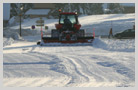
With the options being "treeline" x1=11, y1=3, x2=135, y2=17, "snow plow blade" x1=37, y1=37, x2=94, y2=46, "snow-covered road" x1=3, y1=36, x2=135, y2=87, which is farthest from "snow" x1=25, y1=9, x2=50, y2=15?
"snow-covered road" x1=3, y1=36, x2=135, y2=87

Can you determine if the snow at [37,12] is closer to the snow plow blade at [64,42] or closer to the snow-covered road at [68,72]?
the snow plow blade at [64,42]

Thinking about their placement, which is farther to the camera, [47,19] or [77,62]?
[47,19]

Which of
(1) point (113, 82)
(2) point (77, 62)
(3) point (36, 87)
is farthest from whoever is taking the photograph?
(2) point (77, 62)

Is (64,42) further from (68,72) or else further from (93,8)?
(93,8)

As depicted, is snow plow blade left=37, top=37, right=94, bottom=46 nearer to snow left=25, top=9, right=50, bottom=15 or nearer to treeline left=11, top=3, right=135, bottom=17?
treeline left=11, top=3, right=135, bottom=17

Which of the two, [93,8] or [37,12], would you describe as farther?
[93,8]

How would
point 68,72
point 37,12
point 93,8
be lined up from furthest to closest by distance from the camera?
point 93,8, point 37,12, point 68,72

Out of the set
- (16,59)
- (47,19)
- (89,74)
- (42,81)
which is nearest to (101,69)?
(89,74)

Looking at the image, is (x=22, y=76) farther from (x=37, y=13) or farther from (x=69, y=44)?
(x=37, y=13)

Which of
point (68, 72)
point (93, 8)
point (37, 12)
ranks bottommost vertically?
point (68, 72)

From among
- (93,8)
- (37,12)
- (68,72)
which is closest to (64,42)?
(68,72)

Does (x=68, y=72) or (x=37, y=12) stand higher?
(x=37, y=12)

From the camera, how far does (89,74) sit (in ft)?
24.7

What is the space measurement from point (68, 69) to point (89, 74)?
0.97 metres
